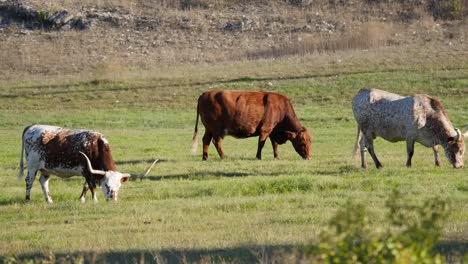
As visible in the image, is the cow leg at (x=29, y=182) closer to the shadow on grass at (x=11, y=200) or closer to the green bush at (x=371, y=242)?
the shadow on grass at (x=11, y=200)

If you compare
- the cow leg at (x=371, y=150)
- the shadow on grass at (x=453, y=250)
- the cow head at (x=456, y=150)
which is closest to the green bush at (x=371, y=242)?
the shadow on grass at (x=453, y=250)

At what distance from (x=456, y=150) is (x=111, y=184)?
7.33 m

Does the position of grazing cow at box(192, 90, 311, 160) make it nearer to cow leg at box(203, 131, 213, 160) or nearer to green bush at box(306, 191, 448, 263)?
cow leg at box(203, 131, 213, 160)

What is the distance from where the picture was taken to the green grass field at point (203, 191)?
12.4m

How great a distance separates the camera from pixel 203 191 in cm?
1750

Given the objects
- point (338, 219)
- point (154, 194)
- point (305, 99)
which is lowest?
point (305, 99)

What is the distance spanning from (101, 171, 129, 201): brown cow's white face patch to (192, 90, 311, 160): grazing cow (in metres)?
7.04

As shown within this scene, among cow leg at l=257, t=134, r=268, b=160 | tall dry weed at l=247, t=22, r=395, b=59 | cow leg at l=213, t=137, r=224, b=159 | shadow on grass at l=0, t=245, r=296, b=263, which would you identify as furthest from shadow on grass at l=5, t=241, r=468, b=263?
tall dry weed at l=247, t=22, r=395, b=59

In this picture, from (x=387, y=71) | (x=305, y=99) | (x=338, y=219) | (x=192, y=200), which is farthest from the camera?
(x=387, y=71)

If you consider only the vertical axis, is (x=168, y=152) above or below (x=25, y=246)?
below

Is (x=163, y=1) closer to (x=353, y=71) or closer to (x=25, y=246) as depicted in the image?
(x=353, y=71)

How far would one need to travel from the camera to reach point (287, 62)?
48469 mm

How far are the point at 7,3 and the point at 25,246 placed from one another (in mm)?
48388

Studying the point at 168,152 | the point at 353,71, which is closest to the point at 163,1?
the point at 353,71
